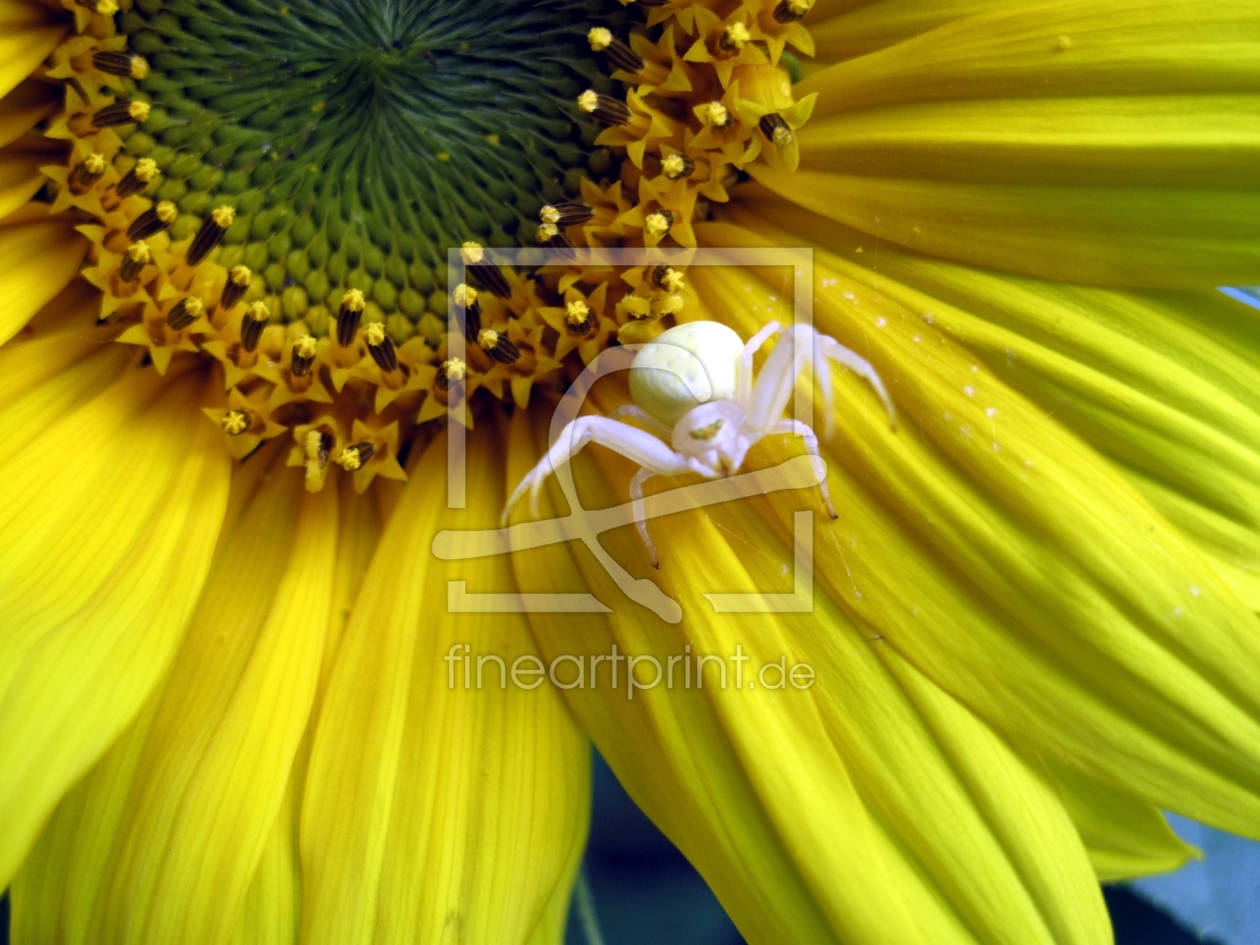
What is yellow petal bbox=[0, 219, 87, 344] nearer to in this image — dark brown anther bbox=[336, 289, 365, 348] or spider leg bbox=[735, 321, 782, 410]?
dark brown anther bbox=[336, 289, 365, 348]

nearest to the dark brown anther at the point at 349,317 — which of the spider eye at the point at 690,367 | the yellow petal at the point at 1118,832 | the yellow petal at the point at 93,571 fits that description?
the yellow petal at the point at 93,571

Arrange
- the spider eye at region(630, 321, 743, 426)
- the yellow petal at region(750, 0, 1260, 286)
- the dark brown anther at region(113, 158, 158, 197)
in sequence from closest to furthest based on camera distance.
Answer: the yellow petal at region(750, 0, 1260, 286)
the spider eye at region(630, 321, 743, 426)
the dark brown anther at region(113, 158, 158, 197)

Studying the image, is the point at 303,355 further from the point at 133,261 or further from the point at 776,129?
the point at 776,129

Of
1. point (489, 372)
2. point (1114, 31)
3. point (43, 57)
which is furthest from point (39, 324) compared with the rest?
point (1114, 31)

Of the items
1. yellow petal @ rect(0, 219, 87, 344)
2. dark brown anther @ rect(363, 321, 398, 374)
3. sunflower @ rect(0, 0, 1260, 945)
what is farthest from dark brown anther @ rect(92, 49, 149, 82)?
dark brown anther @ rect(363, 321, 398, 374)

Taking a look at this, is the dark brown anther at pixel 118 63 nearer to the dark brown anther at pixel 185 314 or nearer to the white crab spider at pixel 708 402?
the dark brown anther at pixel 185 314

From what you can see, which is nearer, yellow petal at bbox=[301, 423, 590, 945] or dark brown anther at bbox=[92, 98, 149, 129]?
yellow petal at bbox=[301, 423, 590, 945]
